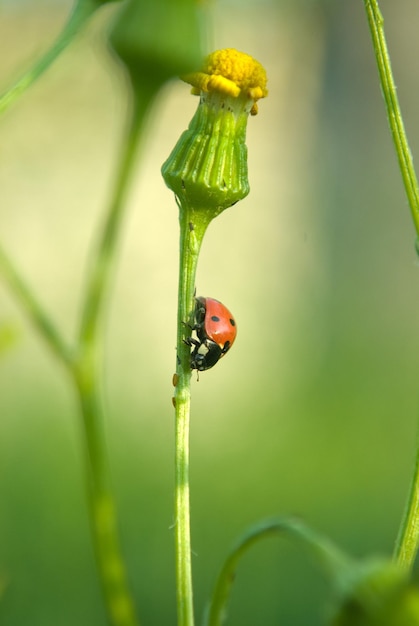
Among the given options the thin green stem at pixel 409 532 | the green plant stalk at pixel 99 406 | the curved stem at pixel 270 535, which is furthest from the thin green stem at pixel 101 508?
the thin green stem at pixel 409 532

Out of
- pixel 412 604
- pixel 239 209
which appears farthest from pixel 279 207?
pixel 412 604

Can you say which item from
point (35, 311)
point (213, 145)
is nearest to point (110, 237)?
point (35, 311)

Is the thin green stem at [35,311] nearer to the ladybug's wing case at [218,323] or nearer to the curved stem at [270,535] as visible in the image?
the ladybug's wing case at [218,323]

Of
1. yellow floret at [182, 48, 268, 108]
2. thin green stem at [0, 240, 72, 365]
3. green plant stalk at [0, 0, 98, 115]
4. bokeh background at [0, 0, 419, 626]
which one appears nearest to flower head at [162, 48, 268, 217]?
yellow floret at [182, 48, 268, 108]

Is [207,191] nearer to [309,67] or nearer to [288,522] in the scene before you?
[288,522]

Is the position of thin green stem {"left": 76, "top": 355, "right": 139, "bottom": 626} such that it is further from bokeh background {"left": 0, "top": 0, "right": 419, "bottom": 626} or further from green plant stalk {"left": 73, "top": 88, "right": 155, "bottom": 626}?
bokeh background {"left": 0, "top": 0, "right": 419, "bottom": 626}
